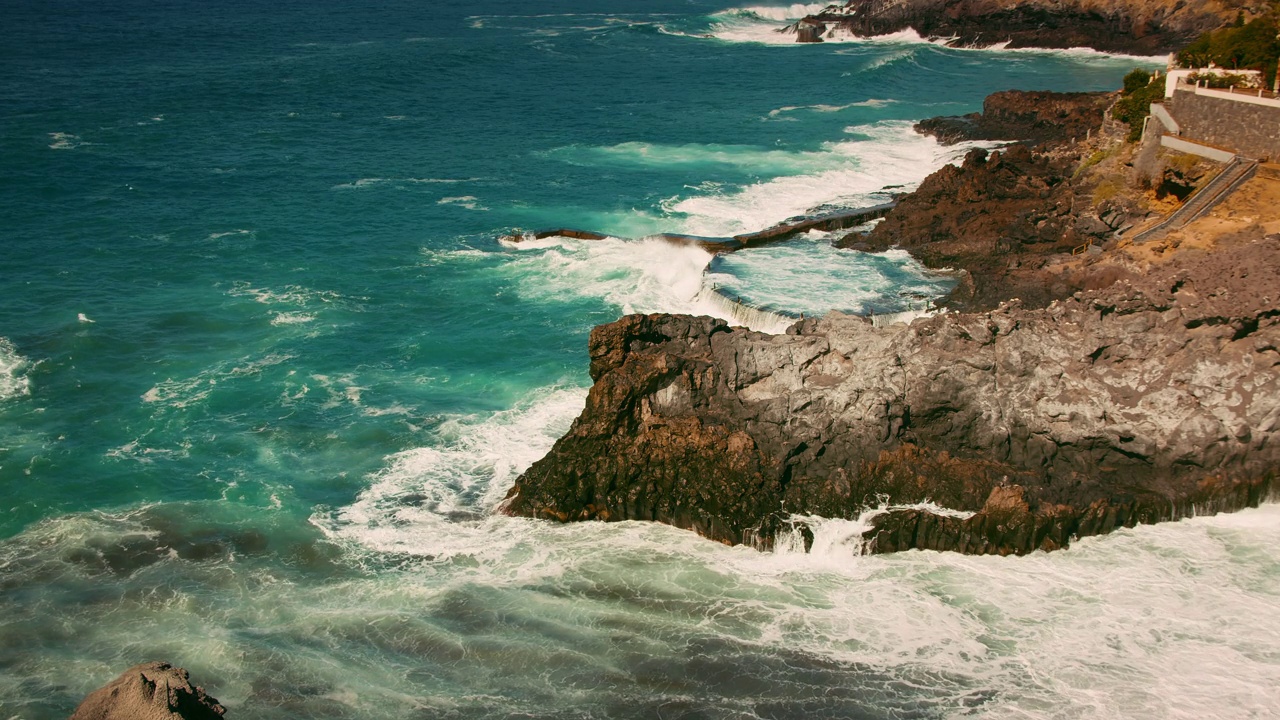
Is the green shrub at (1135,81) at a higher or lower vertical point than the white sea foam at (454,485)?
higher

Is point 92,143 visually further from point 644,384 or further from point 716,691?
point 716,691

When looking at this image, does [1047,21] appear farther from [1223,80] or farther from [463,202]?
[463,202]

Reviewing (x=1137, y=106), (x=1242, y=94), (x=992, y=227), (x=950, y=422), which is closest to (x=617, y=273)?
(x=992, y=227)

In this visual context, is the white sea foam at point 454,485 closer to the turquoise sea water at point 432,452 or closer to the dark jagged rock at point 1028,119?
the turquoise sea water at point 432,452

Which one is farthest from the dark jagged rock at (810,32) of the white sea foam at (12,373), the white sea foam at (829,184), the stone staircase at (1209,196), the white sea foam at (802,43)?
the white sea foam at (12,373)

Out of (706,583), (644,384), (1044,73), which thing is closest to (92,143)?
(644,384)

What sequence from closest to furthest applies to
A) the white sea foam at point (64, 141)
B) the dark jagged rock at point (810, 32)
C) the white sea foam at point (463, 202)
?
the white sea foam at point (463, 202) → the white sea foam at point (64, 141) → the dark jagged rock at point (810, 32)

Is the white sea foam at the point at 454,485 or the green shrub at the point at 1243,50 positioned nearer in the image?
the white sea foam at the point at 454,485
